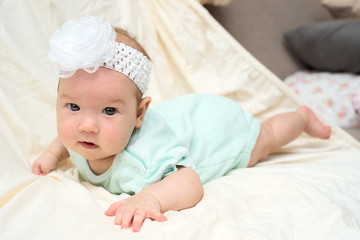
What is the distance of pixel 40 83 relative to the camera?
4.38ft

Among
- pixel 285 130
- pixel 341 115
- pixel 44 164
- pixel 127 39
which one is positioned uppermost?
pixel 127 39

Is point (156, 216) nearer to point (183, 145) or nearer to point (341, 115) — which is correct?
point (183, 145)

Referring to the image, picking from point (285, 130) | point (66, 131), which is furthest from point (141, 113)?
point (285, 130)

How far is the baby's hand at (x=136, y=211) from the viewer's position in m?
0.83

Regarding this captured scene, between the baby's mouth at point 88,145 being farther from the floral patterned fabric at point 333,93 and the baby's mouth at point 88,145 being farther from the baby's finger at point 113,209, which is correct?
the floral patterned fabric at point 333,93

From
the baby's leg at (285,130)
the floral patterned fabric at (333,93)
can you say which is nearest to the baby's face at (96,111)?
the baby's leg at (285,130)

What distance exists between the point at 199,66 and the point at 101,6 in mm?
442

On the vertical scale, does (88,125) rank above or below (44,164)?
above

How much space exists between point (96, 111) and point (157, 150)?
19cm

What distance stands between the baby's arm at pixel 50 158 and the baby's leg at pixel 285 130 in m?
0.58

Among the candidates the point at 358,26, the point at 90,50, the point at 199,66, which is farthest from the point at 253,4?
the point at 90,50

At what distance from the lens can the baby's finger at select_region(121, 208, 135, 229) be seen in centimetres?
83

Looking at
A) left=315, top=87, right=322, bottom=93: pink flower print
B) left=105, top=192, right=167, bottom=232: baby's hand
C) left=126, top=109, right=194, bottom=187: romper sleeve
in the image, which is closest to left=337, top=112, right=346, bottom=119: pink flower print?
left=315, top=87, right=322, bottom=93: pink flower print

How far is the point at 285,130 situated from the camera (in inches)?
55.2
